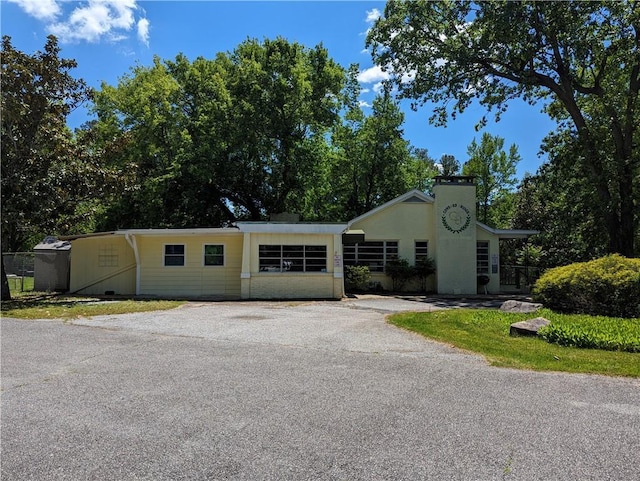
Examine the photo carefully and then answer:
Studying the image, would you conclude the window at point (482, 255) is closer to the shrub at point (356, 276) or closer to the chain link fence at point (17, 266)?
the shrub at point (356, 276)

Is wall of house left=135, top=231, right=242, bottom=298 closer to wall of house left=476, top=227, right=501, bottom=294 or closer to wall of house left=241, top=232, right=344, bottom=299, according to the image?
wall of house left=241, top=232, right=344, bottom=299

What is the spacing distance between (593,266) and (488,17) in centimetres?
1234

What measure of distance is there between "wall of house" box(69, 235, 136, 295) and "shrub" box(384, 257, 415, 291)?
34.6 feet

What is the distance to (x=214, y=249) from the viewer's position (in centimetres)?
1794

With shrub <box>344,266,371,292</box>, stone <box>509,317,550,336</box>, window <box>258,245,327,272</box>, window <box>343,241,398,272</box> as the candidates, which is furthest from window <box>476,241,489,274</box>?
stone <box>509,317,550,336</box>

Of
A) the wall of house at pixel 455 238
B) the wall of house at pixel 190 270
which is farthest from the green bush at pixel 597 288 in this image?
the wall of house at pixel 190 270

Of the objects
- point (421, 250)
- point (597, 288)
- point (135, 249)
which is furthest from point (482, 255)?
point (135, 249)

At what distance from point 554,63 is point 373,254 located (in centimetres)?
1129

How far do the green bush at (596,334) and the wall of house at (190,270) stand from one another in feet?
38.2

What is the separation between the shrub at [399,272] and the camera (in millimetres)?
20828

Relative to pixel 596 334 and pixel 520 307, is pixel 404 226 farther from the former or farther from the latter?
pixel 596 334

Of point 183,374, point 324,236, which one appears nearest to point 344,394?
point 183,374

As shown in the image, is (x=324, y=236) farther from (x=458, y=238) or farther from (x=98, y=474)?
(x=98, y=474)

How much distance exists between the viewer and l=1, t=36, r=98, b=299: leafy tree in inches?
565
